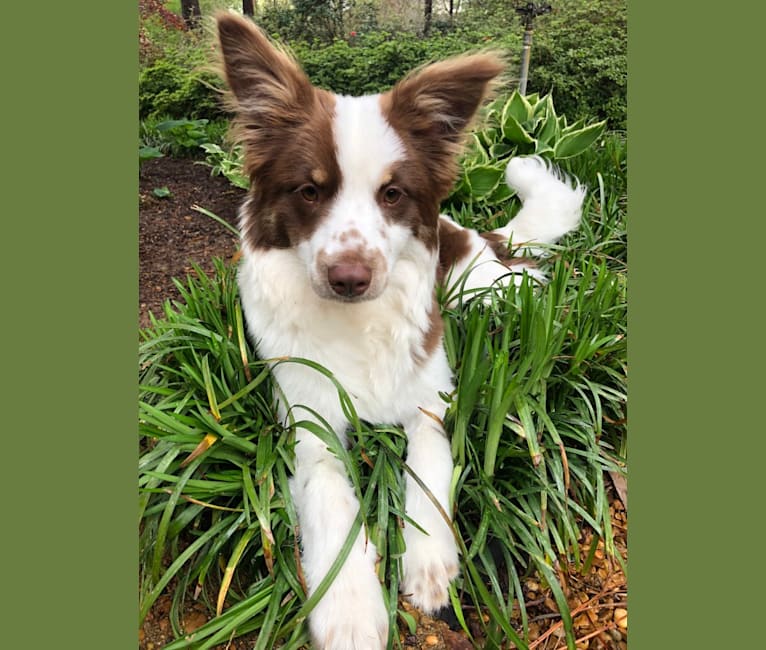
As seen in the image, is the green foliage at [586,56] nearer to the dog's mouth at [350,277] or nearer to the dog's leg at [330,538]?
the dog's mouth at [350,277]

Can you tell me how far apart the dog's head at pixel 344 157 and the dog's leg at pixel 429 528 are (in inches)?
27.9

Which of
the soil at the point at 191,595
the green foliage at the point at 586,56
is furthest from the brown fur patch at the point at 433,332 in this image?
the green foliage at the point at 586,56

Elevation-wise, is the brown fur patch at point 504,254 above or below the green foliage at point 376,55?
below

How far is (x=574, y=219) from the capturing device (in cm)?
356

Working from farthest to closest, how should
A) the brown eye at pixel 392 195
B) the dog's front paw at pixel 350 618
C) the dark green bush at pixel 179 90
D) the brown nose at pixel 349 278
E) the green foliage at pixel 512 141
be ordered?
the green foliage at pixel 512 141 → the dark green bush at pixel 179 90 → the brown eye at pixel 392 195 → the brown nose at pixel 349 278 → the dog's front paw at pixel 350 618

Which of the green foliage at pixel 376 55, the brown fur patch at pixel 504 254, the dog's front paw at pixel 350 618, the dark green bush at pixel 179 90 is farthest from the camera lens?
the brown fur patch at pixel 504 254

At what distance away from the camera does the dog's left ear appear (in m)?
2.33

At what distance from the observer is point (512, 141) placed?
372cm

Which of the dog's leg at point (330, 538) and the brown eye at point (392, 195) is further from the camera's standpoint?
the brown eye at point (392, 195)

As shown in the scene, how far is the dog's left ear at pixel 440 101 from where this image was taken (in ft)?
7.64

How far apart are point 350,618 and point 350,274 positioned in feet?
3.75

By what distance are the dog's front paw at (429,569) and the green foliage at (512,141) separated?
1.88 m

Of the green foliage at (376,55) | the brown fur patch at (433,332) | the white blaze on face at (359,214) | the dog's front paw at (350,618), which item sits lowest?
the dog's front paw at (350,618)

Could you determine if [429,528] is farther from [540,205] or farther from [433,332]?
[540,205]
